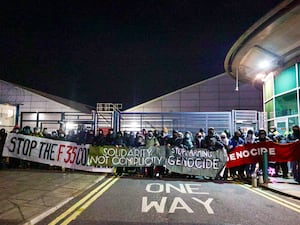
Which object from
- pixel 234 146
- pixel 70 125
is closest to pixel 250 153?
pixel 234 146

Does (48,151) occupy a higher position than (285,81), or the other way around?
(285,81)

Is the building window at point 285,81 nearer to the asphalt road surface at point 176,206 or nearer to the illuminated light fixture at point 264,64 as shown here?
the illuminated light fixture at point 264,64

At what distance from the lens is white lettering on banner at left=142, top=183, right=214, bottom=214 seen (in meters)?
6.18

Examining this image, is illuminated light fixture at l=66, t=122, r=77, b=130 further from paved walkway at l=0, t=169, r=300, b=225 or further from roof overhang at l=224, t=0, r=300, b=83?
roof overhang at l=224, t=0, r=300, b=83

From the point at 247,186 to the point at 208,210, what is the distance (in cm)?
389

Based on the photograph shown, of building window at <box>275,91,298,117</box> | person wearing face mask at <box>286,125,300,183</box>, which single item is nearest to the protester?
person wearing face mask at <box>286,125,300,183</box>

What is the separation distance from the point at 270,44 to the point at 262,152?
5457 millimetres

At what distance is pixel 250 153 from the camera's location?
10.7 m

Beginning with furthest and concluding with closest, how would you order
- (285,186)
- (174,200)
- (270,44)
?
(270,44), (285,186), (174,200)

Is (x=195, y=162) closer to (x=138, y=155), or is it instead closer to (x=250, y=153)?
(x=250, y=153)

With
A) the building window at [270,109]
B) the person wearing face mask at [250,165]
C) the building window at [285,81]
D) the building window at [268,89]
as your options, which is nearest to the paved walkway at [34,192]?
the person wearing face mask at [250,165]

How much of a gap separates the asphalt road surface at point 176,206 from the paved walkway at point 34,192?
0.29 meters

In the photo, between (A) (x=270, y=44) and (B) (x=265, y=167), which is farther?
(A) (x=270, y=44)

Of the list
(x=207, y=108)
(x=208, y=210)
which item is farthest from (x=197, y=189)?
(x=207, y=108)
